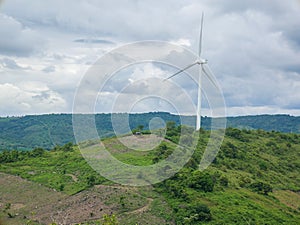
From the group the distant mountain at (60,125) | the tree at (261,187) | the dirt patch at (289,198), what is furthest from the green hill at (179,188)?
the distant mountain at (60,125)

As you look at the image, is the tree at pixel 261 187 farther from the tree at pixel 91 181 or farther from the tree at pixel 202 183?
the tree at pixel 91 181

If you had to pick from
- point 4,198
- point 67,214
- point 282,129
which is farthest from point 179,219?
point 282,129

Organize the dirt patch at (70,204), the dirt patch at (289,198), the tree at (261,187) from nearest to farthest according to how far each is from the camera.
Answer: the dirt patch at (70,204)
the dirt patch at (289,198)
the tree at (261,187)

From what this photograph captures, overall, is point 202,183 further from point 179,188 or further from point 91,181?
point 91,181

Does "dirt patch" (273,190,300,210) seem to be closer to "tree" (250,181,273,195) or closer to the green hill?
the green hill

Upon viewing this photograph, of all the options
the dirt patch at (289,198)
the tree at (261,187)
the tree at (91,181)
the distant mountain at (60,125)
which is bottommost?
the dirt patch at (289,198)
